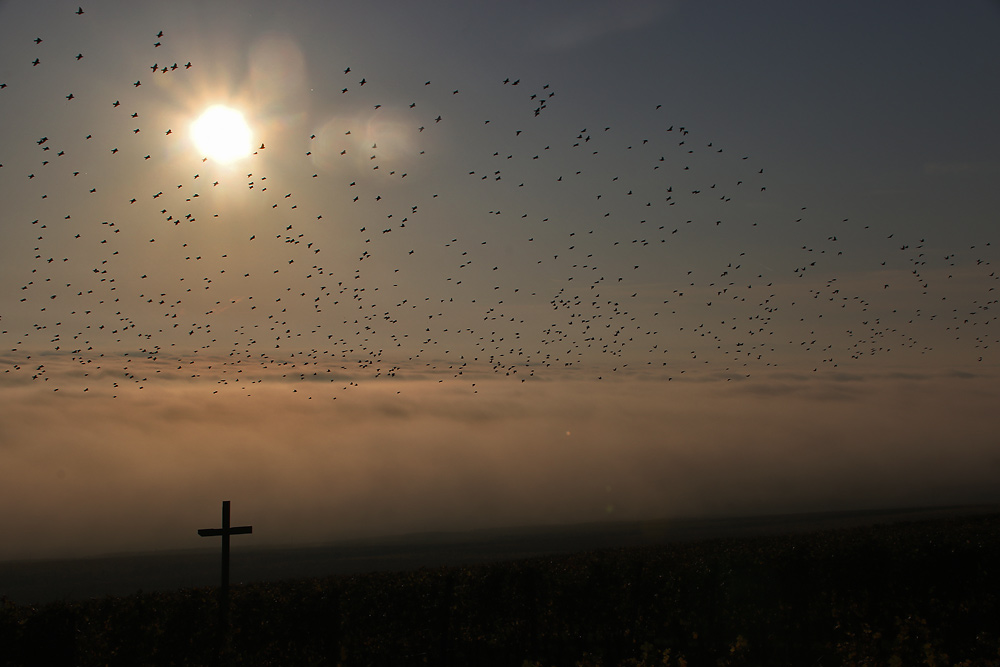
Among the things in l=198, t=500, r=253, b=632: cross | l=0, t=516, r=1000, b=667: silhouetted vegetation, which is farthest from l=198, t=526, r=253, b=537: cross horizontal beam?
l=0, t=516, r=1000, b=667: silhouetted vegetation

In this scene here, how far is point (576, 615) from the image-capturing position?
28.8 metres

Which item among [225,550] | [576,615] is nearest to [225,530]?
[225,550]

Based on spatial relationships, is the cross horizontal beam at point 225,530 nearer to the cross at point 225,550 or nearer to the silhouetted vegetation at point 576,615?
the cross at point 225,550

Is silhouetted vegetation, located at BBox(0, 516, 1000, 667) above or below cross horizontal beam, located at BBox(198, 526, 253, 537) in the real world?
below

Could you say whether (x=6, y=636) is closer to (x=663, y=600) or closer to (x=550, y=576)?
(x=550, y=576)

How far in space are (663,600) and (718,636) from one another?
254 centimetres

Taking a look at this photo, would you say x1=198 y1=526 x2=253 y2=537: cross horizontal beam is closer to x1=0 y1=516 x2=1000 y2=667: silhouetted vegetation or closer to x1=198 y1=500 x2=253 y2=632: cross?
x1=198 y1=500 x2=253 y2=632: cross

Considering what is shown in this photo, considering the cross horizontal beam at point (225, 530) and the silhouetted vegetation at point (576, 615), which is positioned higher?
the cross horizontal beam at point (225, 530)

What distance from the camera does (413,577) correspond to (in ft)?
105

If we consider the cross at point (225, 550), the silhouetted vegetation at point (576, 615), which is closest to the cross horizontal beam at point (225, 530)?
the cross at point (225, 550)

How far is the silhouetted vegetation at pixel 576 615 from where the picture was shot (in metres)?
25.6

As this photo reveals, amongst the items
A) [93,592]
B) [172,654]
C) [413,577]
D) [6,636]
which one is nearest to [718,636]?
[413,577]

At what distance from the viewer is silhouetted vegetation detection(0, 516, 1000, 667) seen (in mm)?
25562

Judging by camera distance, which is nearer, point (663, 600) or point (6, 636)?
point (6, 636)
